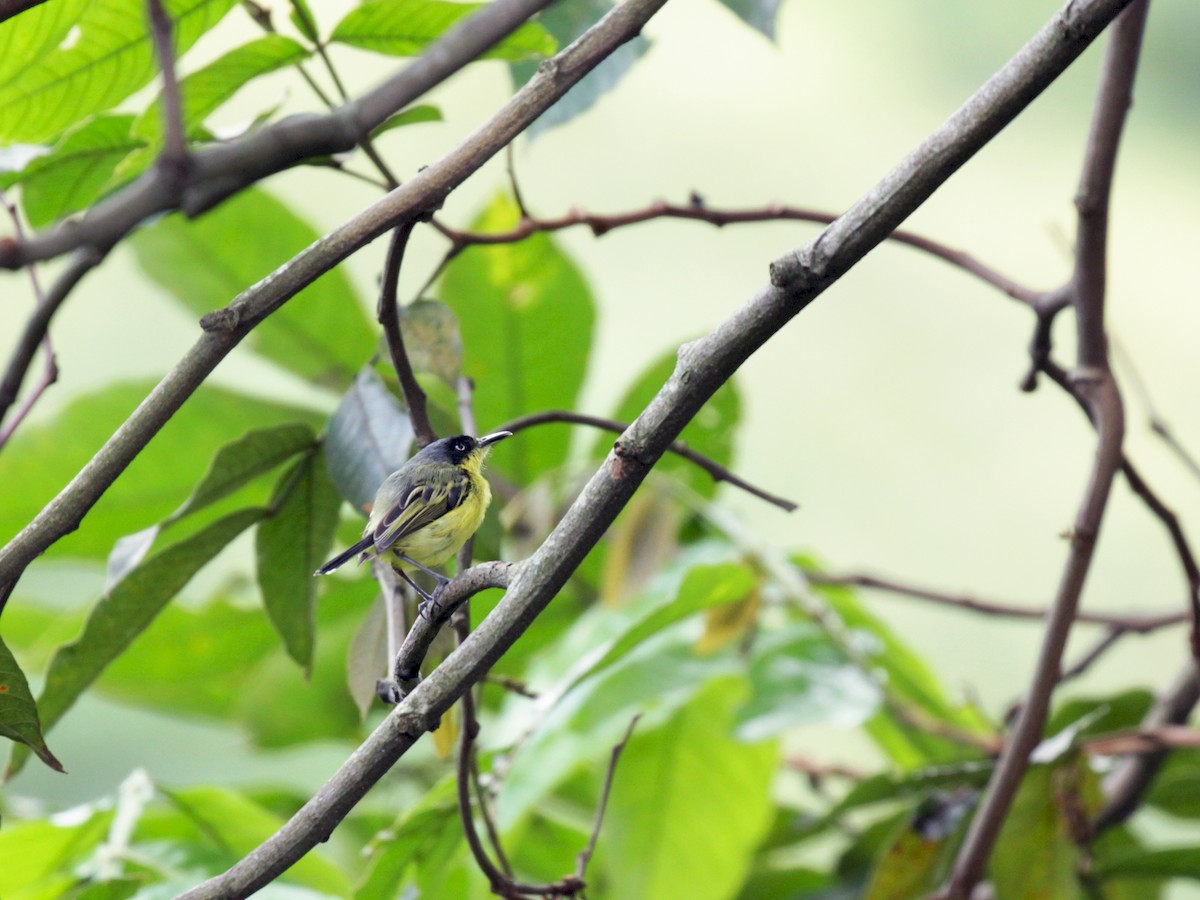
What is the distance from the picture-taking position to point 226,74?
2.14ft

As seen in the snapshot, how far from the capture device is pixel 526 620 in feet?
1.34

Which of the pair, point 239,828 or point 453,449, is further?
point 239,828

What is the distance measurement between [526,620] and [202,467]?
0.73 metres

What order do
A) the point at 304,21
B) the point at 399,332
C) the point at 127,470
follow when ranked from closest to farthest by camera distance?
the point at 399,332 → the point at 304,21 → the point at 127,470

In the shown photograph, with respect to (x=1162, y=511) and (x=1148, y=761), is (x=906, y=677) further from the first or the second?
(x=1162, y=511)

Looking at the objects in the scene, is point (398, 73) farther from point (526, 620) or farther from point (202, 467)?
point (202, 467)

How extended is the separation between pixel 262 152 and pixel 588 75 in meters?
0.42

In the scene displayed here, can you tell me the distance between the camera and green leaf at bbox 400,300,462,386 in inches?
25.0

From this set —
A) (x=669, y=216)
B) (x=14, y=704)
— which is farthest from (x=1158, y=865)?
(x=14, y=704)

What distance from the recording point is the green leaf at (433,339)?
0.63m

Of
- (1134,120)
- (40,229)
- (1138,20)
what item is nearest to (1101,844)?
(1138,20)

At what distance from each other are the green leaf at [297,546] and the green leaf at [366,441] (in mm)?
57

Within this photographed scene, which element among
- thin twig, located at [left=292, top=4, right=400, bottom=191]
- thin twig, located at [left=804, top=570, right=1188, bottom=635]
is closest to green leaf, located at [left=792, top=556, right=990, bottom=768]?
thin twig, located at [left=804, top=570, right=1188, bottom=635]

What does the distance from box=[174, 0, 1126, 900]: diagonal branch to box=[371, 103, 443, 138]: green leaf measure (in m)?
0.31
